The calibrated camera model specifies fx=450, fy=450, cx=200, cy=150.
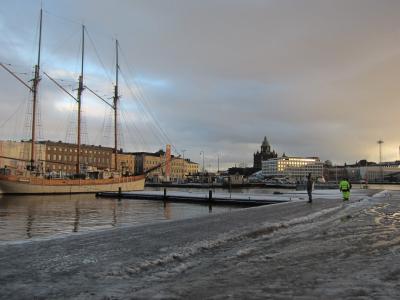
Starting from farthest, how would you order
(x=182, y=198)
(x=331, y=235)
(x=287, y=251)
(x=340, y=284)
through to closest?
(x=182, y=198) → (x=331, y=235) → (x=287, y=251) → (x=340, y=284)

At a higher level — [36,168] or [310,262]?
[36,168]

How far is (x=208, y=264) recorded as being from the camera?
9.89 metres

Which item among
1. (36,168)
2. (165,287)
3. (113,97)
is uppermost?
(113,97)

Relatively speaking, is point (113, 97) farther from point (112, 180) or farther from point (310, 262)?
point (310, 262)

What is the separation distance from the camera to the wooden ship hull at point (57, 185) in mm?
68875

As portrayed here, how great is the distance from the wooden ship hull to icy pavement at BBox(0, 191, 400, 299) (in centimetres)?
5409

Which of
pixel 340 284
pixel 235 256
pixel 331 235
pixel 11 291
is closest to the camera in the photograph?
pixel 11 291

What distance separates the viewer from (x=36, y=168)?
263ft

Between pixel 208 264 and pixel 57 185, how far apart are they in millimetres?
68660

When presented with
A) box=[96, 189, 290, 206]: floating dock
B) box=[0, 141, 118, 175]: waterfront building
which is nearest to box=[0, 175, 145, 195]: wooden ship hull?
box=[96, 189, 290, 206]: floating dock

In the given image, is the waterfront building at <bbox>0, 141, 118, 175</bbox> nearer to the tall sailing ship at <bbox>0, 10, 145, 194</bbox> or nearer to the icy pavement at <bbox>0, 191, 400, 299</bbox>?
the tall sailing ship at <bbox>0, 10, 145, 194</bbox>

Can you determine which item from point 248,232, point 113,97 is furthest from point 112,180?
point 248,232

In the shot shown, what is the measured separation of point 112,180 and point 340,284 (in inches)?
3007

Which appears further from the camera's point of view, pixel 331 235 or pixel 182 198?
pixel 182 198
